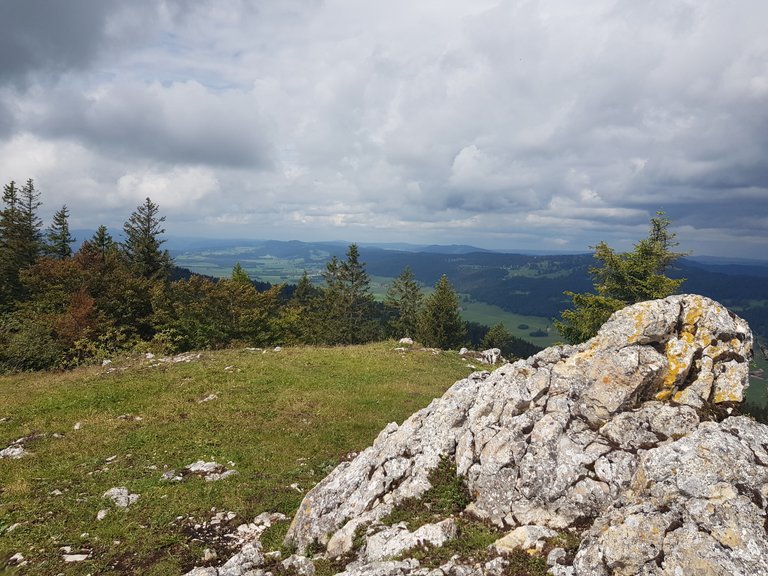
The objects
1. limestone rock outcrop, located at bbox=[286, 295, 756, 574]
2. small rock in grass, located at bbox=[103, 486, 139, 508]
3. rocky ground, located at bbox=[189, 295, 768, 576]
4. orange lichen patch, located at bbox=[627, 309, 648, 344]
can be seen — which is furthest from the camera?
small rock in grass, located at bbox=[103, 486, 139, 508]

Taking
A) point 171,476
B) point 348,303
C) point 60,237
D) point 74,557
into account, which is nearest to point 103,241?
point 60,237

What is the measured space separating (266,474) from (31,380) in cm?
2462

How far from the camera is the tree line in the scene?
1614 inches

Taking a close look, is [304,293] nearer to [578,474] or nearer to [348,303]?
[348,303]

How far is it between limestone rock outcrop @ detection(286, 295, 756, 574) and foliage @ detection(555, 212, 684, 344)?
92.3 ft

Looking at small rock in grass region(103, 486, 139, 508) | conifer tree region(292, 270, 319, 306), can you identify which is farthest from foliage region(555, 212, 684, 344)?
conifer tree region(292, 270, 319, 306)

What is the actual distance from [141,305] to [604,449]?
178ft

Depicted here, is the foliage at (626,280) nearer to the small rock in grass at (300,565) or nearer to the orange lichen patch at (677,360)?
the orange lichen patch at (677,360)

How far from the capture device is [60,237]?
224 feet

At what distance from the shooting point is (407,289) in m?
85.2

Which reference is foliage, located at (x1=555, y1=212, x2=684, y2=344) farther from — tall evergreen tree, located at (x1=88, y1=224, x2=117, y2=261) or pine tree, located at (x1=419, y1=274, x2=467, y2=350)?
tall evergreen tree, located at (x1=88, y1=224, x2=117, y2=261)

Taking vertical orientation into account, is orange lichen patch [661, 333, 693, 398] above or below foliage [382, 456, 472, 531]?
above

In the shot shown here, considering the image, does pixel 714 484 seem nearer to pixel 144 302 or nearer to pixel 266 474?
pixel 266 474

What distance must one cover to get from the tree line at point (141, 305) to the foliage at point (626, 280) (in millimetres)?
30760
